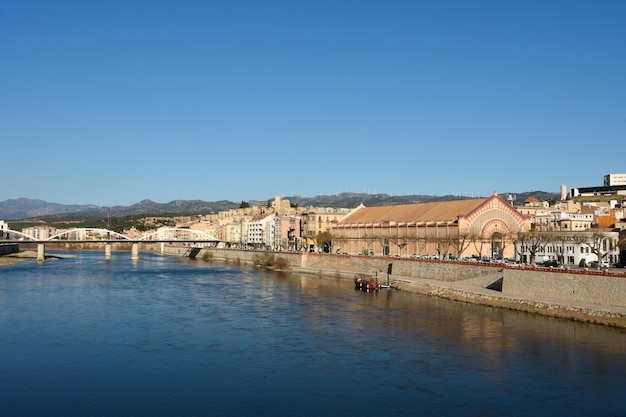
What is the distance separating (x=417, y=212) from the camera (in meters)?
87.5

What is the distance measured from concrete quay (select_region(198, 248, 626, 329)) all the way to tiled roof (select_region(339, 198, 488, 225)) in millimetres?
12872

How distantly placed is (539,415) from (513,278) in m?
25.5

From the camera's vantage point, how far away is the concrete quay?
38062 millimetres

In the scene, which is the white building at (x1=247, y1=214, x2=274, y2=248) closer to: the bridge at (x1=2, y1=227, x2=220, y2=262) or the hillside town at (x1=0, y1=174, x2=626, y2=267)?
the bridge at (x1=2, y1=227, x2=220, y2=262)

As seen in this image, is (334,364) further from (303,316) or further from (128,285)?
(128,285)

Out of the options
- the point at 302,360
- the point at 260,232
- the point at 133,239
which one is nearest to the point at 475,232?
the point at 302,360

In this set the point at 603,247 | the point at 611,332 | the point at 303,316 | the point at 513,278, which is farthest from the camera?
the point at 603,247

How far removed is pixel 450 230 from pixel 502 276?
26614 mm

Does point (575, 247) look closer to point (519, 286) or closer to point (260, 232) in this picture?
point (519, 286)

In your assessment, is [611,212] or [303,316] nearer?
[303,316]

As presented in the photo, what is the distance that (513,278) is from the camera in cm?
4662

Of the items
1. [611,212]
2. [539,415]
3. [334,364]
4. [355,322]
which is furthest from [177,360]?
[611,212]

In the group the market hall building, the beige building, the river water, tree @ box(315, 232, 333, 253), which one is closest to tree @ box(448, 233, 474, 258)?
the market hall building

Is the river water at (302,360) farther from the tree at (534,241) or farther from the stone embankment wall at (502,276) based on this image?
the tree at (534,241)
